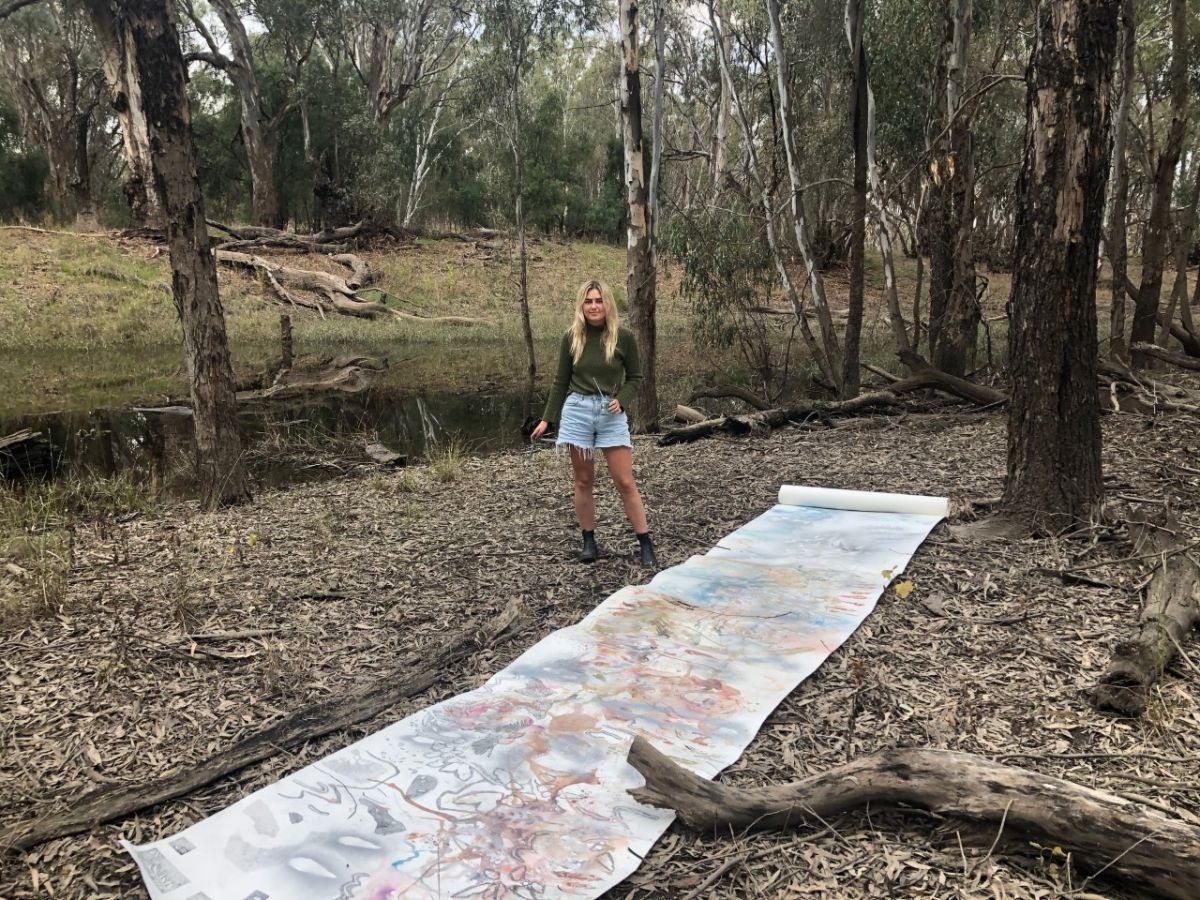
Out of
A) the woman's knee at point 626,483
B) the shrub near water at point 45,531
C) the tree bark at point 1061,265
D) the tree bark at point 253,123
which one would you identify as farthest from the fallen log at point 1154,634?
Result: the tree bark at point 253,123

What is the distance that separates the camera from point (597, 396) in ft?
13.3

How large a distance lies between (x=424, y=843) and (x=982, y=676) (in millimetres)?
1814

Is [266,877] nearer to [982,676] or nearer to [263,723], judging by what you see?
[263,723]

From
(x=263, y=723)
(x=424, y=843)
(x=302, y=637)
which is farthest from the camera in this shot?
(x=302, y=637)

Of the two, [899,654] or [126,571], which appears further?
[126,571]

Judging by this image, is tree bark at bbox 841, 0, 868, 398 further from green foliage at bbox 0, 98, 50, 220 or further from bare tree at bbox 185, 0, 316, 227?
green foliage at bbox 0, 98, 50, 220

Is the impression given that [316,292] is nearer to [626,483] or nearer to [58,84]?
[58,84]

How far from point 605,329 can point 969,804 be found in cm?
267

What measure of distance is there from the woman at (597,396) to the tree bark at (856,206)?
4685mm

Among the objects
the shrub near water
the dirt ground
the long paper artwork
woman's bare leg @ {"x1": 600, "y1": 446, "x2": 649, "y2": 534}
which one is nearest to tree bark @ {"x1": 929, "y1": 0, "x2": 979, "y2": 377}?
the dirt ground

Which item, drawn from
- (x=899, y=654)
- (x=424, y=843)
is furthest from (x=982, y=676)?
(x=424, y=843)

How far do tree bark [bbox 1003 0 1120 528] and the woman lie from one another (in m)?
1.80

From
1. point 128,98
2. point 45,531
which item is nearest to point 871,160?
point 45,531

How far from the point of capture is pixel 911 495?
186 inches
